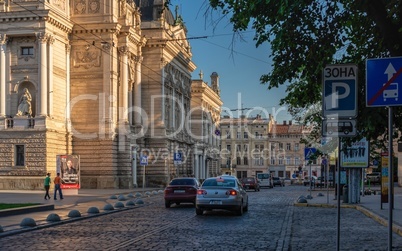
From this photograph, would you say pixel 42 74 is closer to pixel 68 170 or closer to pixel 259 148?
pixel 68 170

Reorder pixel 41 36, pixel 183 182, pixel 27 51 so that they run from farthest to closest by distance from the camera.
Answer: pixel 27 51 → pixel 41 36 → pixel 183 182

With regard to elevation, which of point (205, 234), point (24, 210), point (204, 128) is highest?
point (204, 128)

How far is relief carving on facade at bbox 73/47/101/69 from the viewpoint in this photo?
58562mm

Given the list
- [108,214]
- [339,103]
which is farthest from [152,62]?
[339,103]

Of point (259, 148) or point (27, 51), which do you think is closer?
point (27, 51)

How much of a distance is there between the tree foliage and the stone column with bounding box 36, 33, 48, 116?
1642 inches

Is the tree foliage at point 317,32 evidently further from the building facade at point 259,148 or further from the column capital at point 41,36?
the building facade at point 259,148

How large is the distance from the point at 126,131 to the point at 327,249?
47.4 meters

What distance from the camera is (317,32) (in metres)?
11.1

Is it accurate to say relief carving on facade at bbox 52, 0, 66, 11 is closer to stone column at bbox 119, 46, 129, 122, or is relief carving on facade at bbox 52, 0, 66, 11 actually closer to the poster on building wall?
stone column at bbox 119, 46, 129, 122

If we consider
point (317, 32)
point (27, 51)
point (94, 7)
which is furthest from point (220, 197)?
point (94, 7)

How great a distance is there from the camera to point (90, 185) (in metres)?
57.6

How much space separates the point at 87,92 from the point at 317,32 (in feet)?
163

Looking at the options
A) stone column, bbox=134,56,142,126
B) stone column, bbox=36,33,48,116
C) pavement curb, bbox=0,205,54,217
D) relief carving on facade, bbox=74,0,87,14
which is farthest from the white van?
→ pavement curb, bbox=0,205,54,217
